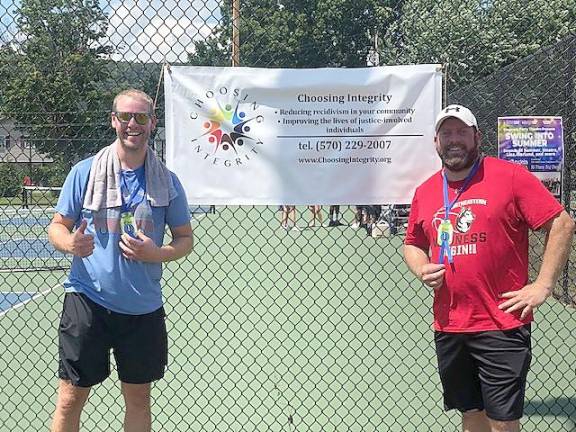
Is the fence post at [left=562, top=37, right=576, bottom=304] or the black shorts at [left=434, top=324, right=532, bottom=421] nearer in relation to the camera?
the black shorts at [left=434, top=324, right=532, bottom=421]

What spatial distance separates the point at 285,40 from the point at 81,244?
6.27 feet

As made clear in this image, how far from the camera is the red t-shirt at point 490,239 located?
2.99 metres

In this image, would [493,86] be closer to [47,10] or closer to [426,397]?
[426,397]

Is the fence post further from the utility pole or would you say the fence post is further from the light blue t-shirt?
the light blue t-shirt

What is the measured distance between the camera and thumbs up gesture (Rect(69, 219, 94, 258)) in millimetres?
3051

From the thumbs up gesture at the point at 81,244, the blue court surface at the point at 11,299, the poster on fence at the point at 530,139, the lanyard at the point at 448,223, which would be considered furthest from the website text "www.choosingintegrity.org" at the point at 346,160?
the blue court surface at the point at 11,299

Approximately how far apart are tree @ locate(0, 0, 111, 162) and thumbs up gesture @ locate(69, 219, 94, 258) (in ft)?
4.49

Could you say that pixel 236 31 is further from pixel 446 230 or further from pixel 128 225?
pixel 446 230

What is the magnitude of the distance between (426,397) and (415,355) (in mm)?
1070

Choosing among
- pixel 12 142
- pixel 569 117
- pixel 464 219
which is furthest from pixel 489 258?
pixel 569 117

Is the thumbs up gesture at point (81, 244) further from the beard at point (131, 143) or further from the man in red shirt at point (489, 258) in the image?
the man in red shirt at point (489, 258)

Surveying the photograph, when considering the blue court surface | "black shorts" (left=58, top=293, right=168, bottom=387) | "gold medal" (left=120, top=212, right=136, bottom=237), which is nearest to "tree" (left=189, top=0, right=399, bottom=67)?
"gold medal" (left=120, top=212, right=136, bottom=237)

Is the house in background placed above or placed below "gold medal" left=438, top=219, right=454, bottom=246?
above

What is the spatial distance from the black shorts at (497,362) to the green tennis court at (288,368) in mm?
1684
